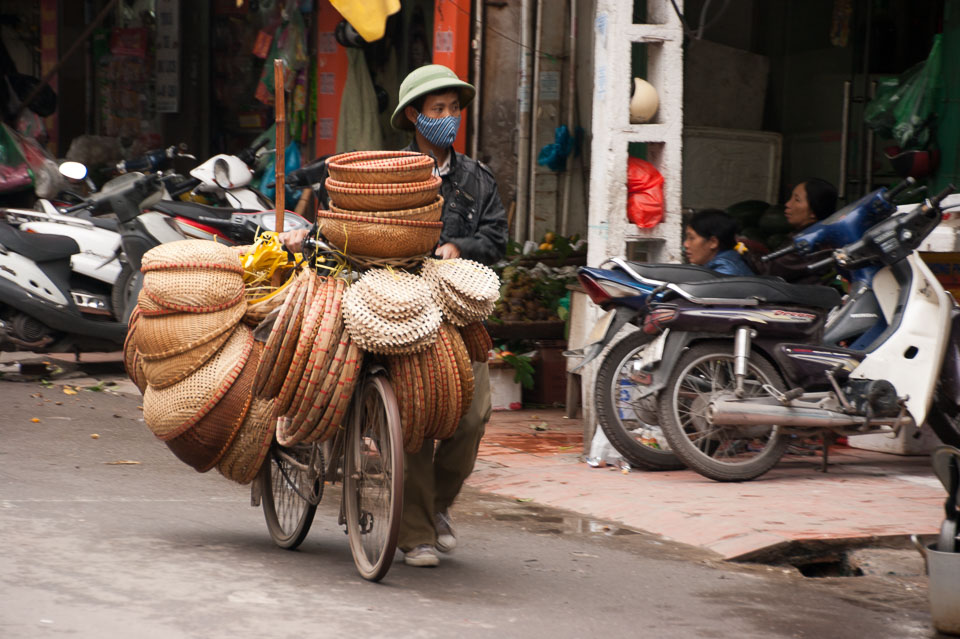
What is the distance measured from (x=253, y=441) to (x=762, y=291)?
10.3 ft

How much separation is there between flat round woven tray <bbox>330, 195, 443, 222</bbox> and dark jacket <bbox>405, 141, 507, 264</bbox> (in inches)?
19.6

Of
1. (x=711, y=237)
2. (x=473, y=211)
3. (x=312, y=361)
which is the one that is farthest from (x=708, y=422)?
(x=312, y=361)

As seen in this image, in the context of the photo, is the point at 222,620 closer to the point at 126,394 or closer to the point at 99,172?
the point at 126,394

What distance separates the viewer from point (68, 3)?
585 inches

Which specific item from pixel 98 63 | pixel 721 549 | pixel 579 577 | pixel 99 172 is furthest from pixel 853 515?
pixel 98 63

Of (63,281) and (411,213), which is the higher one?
(411,213)

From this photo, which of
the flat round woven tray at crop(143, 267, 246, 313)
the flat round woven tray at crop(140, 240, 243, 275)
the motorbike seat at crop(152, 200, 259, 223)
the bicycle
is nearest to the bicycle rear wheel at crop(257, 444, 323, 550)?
the bicycle

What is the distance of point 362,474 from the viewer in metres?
4.38

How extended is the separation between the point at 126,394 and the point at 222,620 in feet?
18.3

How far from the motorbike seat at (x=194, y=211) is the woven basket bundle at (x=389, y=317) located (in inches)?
226

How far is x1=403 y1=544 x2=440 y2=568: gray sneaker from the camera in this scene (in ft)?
14.9

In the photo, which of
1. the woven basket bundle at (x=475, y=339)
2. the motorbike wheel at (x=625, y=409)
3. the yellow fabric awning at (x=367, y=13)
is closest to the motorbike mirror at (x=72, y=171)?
the yellow fabric awning at (x=367, y=13)

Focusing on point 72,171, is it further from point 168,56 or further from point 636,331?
point 168,56

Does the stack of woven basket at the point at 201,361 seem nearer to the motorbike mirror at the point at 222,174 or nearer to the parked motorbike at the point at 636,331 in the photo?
the parked motorbike at the point at 636,331
